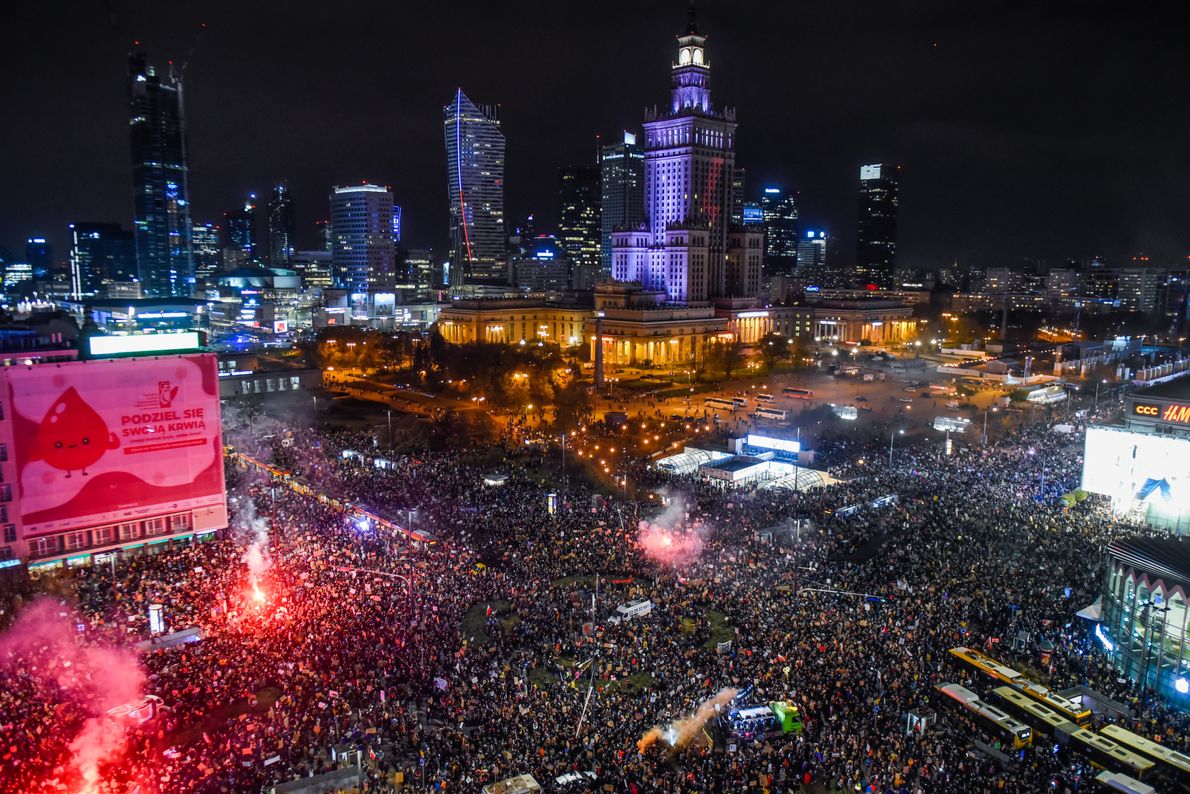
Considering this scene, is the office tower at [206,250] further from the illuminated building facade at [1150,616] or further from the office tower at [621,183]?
the illuminated building facade at [1150,616]

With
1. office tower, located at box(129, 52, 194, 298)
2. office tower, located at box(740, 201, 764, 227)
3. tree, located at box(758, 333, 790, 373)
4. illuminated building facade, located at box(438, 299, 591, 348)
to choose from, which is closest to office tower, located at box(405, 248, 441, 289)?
office tower, located at box(129, 52, 194, 298)

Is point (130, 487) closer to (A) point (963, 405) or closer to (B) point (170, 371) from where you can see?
(B) point (170, 371)

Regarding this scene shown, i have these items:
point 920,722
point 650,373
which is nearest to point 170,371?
point 920,722

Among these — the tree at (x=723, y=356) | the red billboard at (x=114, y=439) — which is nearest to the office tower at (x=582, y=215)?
the tree at (x=723, y=356)

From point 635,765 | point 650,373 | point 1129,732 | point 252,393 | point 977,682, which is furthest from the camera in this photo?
point 650,373

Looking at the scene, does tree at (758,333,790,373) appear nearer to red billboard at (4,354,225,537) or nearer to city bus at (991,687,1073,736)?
red billboard at (4,354,225,537)

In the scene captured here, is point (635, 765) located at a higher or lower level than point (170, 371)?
lower

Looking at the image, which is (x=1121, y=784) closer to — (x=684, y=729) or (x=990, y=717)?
(x=990, y=717)

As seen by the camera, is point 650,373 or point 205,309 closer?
point 650,373
